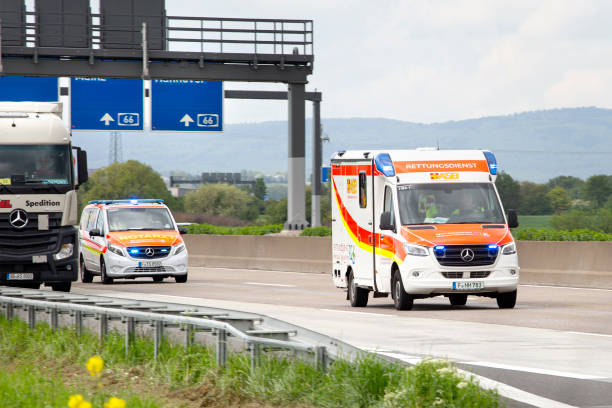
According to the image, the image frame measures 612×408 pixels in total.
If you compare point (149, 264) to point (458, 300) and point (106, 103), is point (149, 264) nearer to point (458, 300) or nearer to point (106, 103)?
point (458, 300)

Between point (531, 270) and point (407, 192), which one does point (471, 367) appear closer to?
point (407, 192)

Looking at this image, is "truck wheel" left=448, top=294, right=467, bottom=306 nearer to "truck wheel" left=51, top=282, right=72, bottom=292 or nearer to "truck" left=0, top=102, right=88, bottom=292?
"truck" left=0, top=102, right=88, bottom=292

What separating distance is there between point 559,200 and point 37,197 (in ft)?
485

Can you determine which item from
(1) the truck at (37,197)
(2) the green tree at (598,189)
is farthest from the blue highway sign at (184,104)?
(2) the green tree at (598,189)

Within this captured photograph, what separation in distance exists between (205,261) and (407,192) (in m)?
19.8

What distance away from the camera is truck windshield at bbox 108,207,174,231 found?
3047 centimetres

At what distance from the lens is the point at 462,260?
62.7 ft

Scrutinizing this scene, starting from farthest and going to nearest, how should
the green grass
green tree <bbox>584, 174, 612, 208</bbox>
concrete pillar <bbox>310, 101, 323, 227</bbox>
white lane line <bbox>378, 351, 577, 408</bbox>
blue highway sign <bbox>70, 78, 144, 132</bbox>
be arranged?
green tree <bbox>584, 174, 612, 208</bbox> < concrete pillar <bbox>310, 101, 323, 227</bbox> < blue highway sign <bbox>70, 78, 144, 132</bbox> < white lane line <bbox>378, 351, 577, 408</bbox> < the green grass

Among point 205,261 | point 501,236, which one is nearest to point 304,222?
point 205,261

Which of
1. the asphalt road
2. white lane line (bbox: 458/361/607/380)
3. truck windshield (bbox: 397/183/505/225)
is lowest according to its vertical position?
the asphalt road

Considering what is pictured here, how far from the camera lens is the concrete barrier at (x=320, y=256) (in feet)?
81.7

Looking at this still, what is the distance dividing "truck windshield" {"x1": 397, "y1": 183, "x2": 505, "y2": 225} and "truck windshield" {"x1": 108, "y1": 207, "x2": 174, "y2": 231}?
11.8 m

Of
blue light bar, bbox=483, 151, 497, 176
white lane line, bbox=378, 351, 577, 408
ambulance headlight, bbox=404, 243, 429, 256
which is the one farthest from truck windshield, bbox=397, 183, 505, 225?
white lane line, bbox=378, 351, 577, 408

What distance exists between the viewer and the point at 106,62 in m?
41.2
